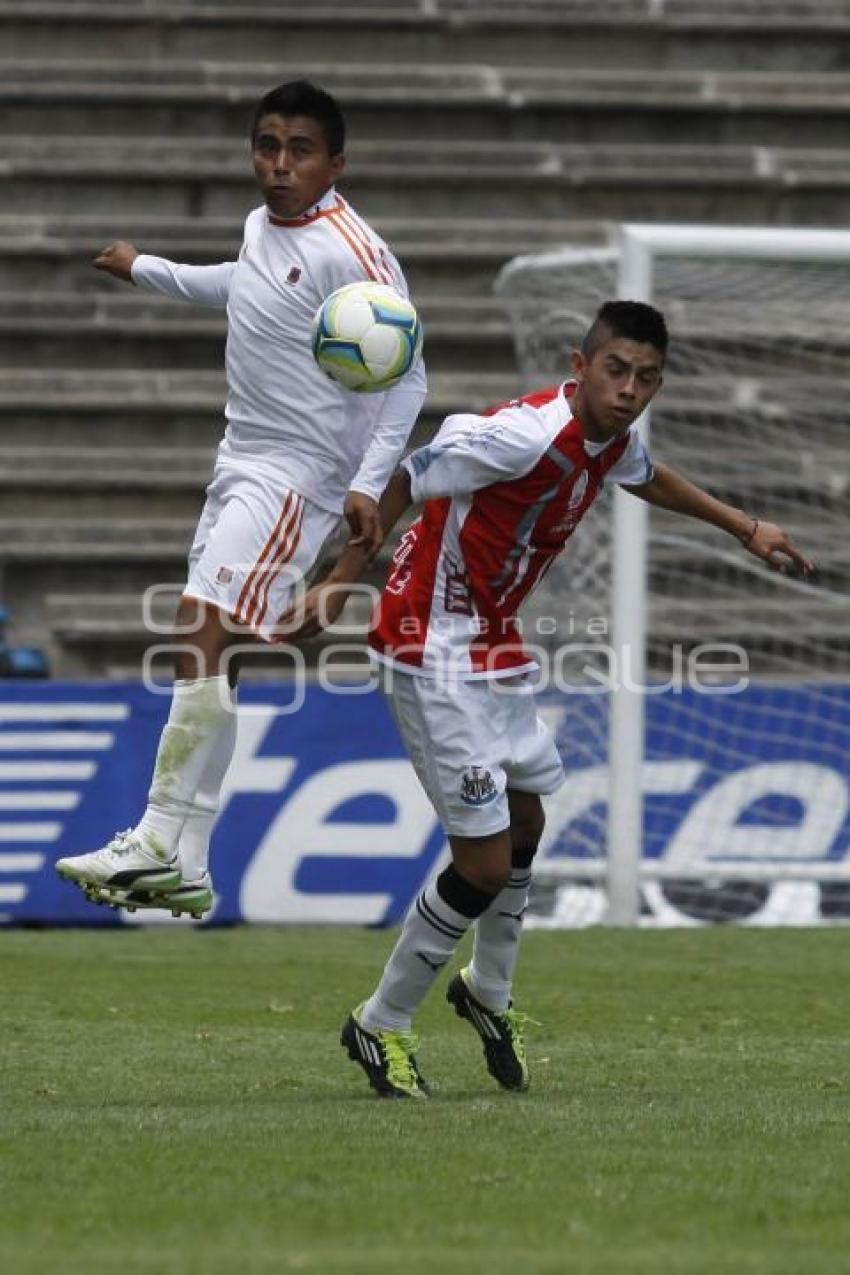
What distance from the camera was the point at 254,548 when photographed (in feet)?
22.9

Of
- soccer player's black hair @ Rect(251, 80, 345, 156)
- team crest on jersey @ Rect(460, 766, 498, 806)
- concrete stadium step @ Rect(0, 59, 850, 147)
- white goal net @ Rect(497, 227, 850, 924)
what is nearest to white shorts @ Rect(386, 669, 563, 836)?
team crest on jersey @ Rect(460, 766, 498, 806)

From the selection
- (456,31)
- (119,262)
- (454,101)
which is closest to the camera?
(119,262)

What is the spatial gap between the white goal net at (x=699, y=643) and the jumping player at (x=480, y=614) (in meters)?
5.25

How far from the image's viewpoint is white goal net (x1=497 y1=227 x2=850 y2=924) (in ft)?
40.9

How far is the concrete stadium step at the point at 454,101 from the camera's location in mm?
18328

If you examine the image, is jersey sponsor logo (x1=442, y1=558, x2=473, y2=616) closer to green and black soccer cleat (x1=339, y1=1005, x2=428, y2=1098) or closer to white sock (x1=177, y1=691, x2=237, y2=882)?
white sock (x1=177, y1=691, x2=237, y2=882)

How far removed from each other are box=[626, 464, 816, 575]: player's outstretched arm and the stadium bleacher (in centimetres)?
937

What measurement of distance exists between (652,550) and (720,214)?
14.6 feet

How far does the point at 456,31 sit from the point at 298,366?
494 inches

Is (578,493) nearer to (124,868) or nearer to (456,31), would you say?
(124,868)

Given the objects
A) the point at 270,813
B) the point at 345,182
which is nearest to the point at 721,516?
the point at 270,813

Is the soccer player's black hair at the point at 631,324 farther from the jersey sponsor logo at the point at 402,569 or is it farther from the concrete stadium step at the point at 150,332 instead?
the concrete stadium step at the point at 150,332

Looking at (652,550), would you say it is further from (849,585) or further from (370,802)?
(370,802)

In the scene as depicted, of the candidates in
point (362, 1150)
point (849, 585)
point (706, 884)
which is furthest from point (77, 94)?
point (362, 1150)
